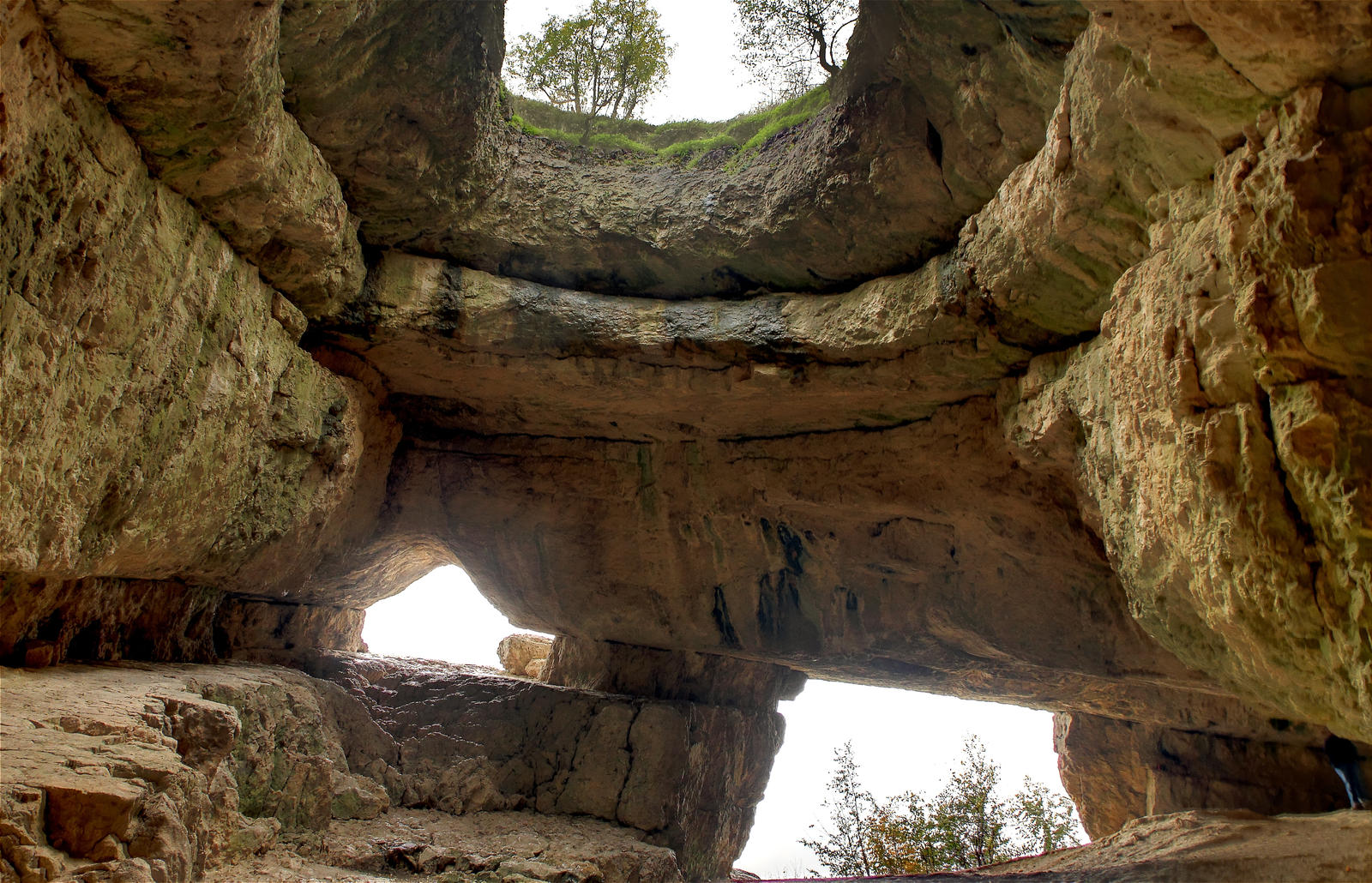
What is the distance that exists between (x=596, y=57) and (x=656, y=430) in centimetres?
443

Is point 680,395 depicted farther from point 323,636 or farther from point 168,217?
point 323,636

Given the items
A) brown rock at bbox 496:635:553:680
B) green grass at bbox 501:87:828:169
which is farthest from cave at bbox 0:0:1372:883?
brown rock at bbox 496:635:553:680

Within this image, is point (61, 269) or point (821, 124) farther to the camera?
point (821, 124)

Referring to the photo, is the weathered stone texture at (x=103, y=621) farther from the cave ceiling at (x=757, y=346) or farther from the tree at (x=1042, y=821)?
the tree at (x=1042, y=821)

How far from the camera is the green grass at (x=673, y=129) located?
7.88 m

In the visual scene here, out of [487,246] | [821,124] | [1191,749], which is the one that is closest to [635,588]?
[487,246]

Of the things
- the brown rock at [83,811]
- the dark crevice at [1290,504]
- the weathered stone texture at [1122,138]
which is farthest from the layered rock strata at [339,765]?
the weathered stone texture at [1122,138]

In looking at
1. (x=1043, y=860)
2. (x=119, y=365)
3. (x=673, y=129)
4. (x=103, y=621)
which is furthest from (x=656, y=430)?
(x=1043, y=860)

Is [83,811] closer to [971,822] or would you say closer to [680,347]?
[680,347]

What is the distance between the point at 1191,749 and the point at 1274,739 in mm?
926

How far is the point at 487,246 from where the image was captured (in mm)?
7590

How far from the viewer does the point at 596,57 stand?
29.6 feet

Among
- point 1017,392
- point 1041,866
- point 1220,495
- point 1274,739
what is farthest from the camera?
point 1274,739

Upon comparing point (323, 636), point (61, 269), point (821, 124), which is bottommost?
point (323, 636)
